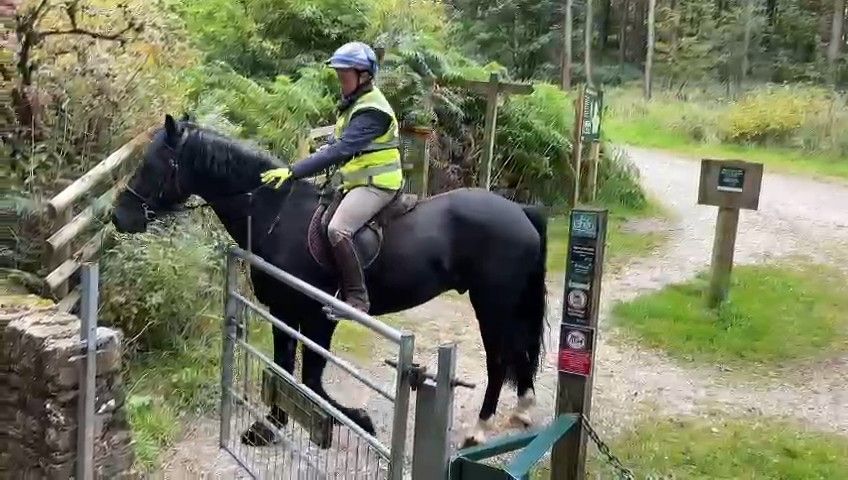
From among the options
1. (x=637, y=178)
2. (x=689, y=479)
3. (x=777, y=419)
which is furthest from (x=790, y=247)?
(x=689, y=479)

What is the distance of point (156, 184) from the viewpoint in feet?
18.1

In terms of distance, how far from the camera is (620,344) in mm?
8375

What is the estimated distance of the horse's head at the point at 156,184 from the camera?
5496 millimetres

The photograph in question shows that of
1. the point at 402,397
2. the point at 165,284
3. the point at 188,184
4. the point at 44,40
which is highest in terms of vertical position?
the point at 44,40

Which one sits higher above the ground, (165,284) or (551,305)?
(165,284)

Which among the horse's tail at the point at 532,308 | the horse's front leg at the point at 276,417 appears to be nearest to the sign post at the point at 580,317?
the horse's front leg at the point at 276,417

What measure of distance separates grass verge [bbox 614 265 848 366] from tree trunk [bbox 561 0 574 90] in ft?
59.5

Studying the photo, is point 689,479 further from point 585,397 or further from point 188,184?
point 188,184

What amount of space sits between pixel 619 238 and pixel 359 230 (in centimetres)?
778

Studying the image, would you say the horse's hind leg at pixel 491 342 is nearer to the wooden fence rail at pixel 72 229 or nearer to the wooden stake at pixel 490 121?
the wooden fence rail at pixel 72 229

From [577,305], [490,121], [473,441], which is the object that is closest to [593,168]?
[490,121]

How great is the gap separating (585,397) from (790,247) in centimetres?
922

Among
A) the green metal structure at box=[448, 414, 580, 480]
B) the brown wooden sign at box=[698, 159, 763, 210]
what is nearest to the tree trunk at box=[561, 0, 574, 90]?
the brown wooden sign at box=[698, 159, 763, 210]

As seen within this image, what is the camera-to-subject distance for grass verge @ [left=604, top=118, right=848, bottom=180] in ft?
60.5
